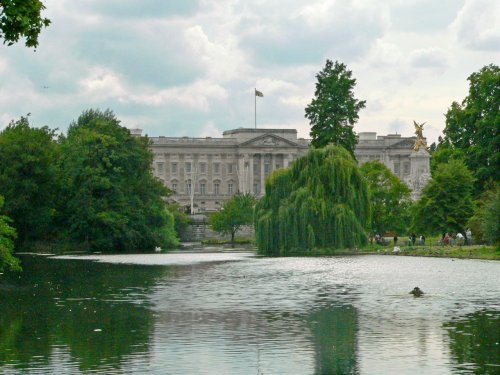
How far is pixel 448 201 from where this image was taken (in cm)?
7119

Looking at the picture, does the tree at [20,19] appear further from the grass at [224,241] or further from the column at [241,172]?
the column at [241,172]

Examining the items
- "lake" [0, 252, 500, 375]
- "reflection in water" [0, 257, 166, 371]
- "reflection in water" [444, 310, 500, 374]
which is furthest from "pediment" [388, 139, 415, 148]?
"reflection in water" [444, 310, 500, 374]

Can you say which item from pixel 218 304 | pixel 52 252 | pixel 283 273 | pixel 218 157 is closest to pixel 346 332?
pixel 218 304

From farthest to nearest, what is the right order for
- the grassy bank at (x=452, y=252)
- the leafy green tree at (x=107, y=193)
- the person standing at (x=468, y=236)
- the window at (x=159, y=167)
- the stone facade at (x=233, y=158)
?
1. the stone facade at (x=233, y=158)
2. the window at (x=159, y=167)
3. the leafy green tree at (x=107, y=193)
4. the person standing at (x=468, y=236)
5. the grassy bank at (x=452, y=252)

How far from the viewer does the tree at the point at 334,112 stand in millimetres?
84750

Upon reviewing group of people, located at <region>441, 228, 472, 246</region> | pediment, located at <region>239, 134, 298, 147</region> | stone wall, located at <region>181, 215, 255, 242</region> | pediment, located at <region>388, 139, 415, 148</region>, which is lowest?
group of people, located at <region>441, 228, 472, 246</region>

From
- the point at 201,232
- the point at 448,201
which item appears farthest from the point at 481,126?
the point at 201,232

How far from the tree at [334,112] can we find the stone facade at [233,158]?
105599 mm

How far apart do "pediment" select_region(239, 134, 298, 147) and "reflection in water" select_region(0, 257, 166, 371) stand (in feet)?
486

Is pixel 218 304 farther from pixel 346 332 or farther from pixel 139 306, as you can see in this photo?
pixel 346 332

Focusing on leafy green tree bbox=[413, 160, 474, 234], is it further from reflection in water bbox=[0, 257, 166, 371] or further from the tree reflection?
the tree reflection

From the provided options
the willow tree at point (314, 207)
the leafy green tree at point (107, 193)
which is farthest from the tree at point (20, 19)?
the leafy green tree at point (107, 193)

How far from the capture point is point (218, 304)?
2959 cm

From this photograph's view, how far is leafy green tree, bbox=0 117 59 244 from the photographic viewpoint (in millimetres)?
77438
